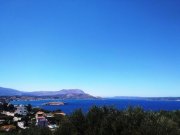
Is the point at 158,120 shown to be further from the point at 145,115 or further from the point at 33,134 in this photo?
the point at 33,134

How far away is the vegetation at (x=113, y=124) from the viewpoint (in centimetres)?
1552

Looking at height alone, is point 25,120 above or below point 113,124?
below

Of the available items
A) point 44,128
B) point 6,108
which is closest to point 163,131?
point 44,128

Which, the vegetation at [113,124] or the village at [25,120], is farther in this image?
the village at [25,120]

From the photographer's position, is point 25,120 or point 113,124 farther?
point 25,120

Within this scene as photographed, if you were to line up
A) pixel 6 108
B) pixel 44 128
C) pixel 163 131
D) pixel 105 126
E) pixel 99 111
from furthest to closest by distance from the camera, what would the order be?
pixel 6 108, pixel 99 111, pixel 44 128, pixel 105 126, pixel 163 131

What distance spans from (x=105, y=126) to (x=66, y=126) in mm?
3020

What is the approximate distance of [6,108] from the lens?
115 metres

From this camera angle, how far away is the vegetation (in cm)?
1552

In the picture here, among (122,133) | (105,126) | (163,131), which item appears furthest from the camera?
(105,126)

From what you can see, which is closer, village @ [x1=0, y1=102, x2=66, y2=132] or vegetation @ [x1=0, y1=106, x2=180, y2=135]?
vegetation @ [x1=0, y1=106, x2=180, y2=135]

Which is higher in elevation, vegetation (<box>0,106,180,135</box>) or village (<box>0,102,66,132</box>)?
vegetation (<box>0,106,180,135</box>)

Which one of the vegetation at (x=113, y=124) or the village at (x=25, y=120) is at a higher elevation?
the vegetation at (x=113, y=124)

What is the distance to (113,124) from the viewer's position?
16.9 m
